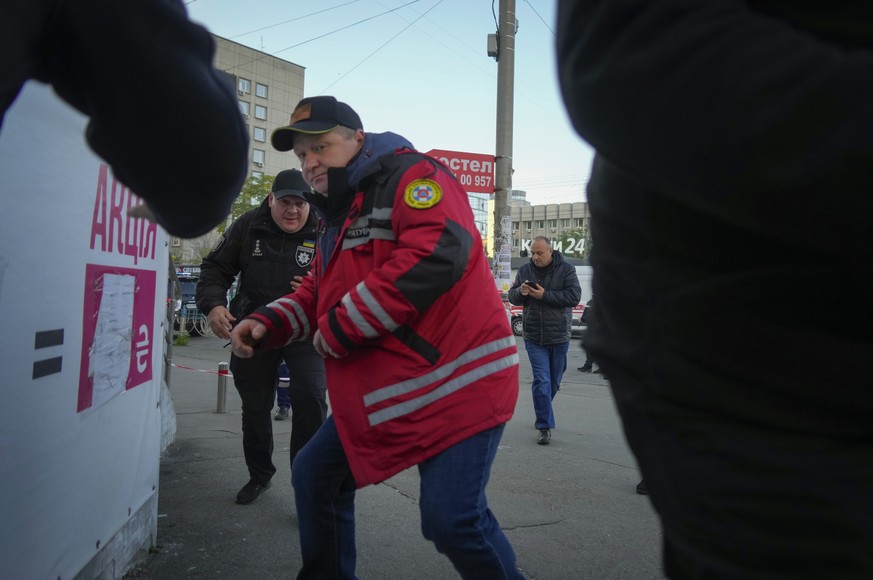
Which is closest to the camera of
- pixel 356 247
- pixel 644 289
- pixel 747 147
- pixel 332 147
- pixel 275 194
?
pixel 747 147

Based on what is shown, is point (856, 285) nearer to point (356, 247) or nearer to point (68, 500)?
point (356, 247)

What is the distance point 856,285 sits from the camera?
724 mm

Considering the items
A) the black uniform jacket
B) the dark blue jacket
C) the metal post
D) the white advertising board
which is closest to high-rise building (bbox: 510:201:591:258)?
the dark blue jacket

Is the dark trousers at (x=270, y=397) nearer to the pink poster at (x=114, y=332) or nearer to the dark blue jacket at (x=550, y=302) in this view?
the pink poster at (x=114, y=332)

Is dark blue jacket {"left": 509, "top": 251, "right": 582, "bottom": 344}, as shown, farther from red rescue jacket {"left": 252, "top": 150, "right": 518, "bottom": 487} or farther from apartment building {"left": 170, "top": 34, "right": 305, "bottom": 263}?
apartment building {"left": 170, "top": 34, "right": 305, "bottom": 263}

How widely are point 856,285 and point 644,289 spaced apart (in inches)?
8.5

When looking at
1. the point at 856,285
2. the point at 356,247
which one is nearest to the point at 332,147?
the point at 356,247

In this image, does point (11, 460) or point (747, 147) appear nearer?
point (747, 147)

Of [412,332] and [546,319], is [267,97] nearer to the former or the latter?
[546,319]

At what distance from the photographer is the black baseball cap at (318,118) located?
2.72m

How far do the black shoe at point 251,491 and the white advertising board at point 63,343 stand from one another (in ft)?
3.79

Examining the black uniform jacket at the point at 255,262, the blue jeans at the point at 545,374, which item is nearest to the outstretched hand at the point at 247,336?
the black uniform jacket at the point at 255,262

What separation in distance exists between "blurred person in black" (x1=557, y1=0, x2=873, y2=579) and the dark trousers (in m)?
3.28

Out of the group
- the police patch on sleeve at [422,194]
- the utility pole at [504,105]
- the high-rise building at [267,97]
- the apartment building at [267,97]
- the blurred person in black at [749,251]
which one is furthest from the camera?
the high-rise building at [267,97]
